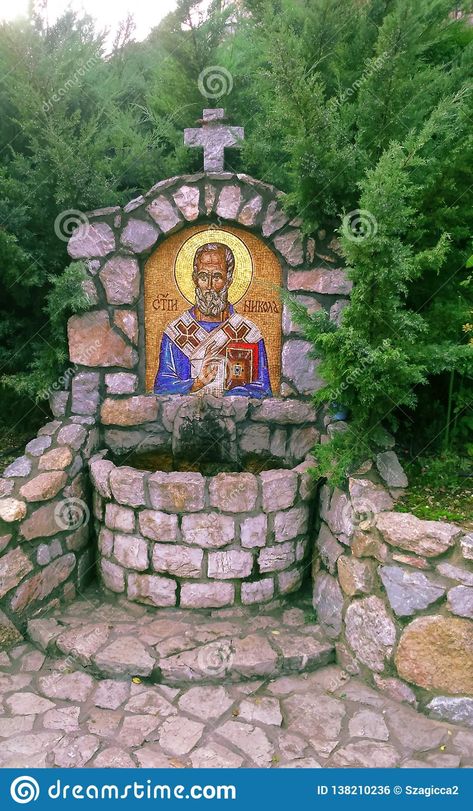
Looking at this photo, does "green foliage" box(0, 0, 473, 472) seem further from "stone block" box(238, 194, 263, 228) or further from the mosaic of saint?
the mosaic of saint

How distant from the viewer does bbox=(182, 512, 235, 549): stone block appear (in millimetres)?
3990

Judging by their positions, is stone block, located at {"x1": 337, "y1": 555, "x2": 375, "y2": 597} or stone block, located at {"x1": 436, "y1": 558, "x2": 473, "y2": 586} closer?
stone block, located at {"x1": 436, "y1": 558, "x2": 473, "y2": 586}

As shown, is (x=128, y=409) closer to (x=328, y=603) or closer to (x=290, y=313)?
(x=290, y=313)

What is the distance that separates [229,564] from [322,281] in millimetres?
2161

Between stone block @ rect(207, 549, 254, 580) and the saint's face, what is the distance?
1.98m

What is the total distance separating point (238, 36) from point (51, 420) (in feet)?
14.8

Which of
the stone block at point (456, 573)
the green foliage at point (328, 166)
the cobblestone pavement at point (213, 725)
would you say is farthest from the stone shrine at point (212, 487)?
the green foliage at point (328, 166)

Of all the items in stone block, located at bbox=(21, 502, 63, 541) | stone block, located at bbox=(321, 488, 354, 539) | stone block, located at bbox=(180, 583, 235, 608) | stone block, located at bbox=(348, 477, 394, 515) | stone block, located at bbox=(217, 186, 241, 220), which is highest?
stone block, located at bbox=(217, 186, 241, 220)

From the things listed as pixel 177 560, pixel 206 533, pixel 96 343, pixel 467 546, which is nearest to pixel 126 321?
pixel 96 343

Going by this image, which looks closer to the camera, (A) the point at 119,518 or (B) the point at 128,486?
(B) the point at 128,486

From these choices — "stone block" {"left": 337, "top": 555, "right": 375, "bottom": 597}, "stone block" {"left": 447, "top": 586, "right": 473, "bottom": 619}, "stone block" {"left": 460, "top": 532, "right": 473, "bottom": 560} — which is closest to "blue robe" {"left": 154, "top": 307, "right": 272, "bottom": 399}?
"stone block" {"left": 337, "top": 555, "right": 375, "bottom": 597}

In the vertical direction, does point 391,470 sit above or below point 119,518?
above

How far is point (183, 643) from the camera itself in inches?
150

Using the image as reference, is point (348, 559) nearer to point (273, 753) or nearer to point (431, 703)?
point (431, 703)
